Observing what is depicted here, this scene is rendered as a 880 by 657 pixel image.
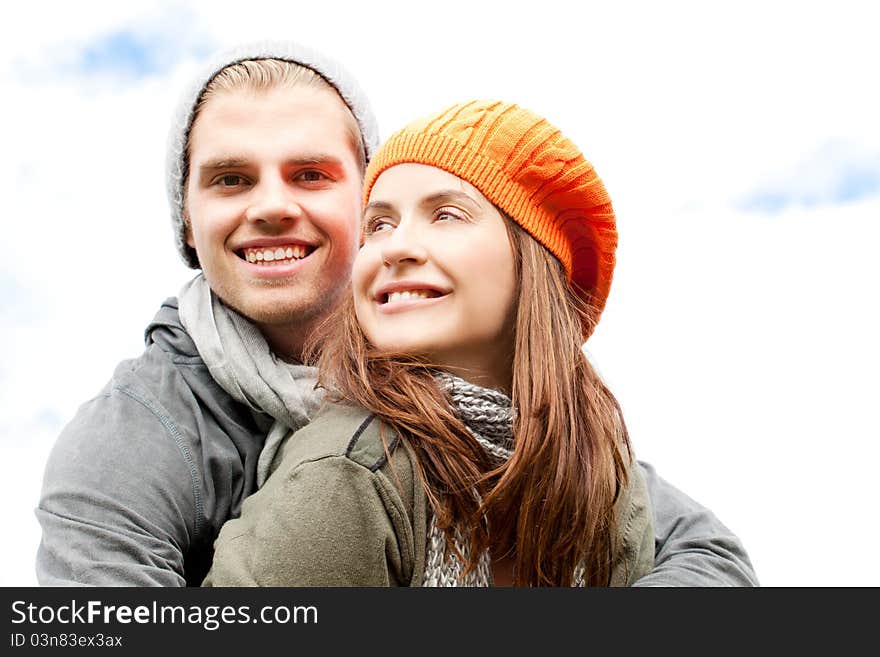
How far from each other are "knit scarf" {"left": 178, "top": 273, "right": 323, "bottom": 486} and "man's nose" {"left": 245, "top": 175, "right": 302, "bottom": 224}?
13.9 inches

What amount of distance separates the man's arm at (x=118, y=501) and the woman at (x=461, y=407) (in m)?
0.45

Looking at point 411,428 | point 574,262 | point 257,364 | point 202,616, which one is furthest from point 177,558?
point 574,262

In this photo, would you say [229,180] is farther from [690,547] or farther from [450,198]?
[690,547]

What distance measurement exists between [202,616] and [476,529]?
2.41 feet

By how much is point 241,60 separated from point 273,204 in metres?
0.57

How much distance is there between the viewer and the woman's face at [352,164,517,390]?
2.75m

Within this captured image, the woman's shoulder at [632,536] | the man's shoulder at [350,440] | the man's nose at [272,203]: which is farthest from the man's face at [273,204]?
the woman's shoulder at [632,536]

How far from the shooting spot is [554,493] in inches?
107

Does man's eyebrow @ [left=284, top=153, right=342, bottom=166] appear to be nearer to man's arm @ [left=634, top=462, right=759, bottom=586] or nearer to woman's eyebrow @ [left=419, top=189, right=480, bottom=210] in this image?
woman's eyebrow @ [left=419, top=189, right=480, bottom=210]

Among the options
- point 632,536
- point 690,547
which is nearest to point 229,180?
point 632,536

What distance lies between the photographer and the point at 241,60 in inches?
141

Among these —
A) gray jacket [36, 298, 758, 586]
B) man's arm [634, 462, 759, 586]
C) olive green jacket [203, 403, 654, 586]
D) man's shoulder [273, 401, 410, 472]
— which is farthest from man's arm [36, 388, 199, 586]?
man's arm [634, 462, 759, 586]

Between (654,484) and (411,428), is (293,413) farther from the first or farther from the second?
(654,484)

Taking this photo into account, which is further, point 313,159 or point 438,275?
point 313,159
